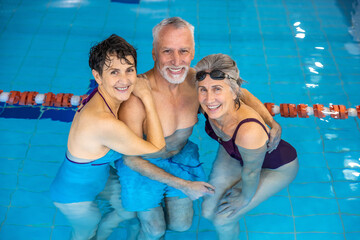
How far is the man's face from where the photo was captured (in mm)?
2814

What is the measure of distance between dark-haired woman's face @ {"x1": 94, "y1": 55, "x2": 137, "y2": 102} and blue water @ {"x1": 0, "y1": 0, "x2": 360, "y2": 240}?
4.41 ft

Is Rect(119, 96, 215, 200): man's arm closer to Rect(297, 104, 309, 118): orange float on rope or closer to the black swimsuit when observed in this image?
the black swimsuit

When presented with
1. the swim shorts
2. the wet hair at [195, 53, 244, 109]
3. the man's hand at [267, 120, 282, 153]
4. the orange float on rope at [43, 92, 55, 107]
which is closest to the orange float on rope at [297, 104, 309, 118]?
the man's hand at [267, 120, 282, 153]

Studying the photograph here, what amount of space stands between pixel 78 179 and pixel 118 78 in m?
0.86

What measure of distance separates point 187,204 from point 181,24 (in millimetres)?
1551

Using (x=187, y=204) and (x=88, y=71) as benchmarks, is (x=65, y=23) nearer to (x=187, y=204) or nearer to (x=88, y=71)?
(x=88, y=71)

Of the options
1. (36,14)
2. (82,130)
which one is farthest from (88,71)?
(82,130)

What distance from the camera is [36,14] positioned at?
219 inches

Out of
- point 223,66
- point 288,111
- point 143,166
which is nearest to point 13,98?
point 143,166

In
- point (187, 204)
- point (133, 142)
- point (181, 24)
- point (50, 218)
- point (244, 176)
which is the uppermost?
point (181, 24)

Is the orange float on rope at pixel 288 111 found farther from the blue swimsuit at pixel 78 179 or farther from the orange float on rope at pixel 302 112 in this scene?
the blue swimsuit at pixel 78 179

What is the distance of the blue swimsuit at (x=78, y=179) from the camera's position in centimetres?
263

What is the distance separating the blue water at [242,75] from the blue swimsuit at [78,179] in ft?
2.04

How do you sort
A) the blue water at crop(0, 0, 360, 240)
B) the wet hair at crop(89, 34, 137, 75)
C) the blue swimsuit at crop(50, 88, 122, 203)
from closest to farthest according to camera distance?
the wet hair at crop(89, 34, 137, 75) < the blue swimsuit at crop(50, 88, 122, 203) < the blue water at crop(0, 0, 360, 240)
